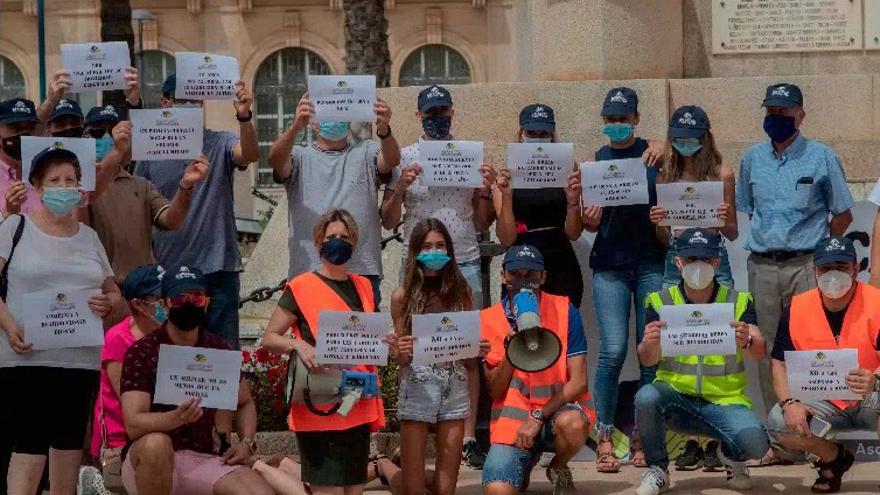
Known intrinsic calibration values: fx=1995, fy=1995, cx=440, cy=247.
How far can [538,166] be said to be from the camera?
1122 cm

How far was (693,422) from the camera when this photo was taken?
10789mm

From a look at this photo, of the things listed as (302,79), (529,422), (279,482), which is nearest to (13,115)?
(279,482)

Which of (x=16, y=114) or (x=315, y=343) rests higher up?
(x=16, y=114)

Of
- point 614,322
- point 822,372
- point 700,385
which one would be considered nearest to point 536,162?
point 614,322

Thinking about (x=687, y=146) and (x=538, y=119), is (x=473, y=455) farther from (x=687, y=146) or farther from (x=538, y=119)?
(x=687, y=146)

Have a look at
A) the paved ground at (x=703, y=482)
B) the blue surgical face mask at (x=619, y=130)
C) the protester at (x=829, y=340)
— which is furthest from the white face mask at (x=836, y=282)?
the blue surgical face mask at (x=619, y=130)

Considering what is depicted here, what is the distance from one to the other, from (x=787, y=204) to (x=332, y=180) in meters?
2.60

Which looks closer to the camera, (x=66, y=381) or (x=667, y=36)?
(x=66, y=381)

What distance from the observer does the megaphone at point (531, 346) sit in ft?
33.9

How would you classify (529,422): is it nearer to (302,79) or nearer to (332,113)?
Answer: (332,113)

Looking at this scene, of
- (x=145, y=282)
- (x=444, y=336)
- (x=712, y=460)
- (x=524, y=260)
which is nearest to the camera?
(x=145, y=282)

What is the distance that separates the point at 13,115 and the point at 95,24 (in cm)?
4144

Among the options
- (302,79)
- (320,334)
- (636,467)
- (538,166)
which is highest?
(302,79)

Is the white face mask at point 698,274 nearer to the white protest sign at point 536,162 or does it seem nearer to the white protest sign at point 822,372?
the white protest sign at point 822,372
